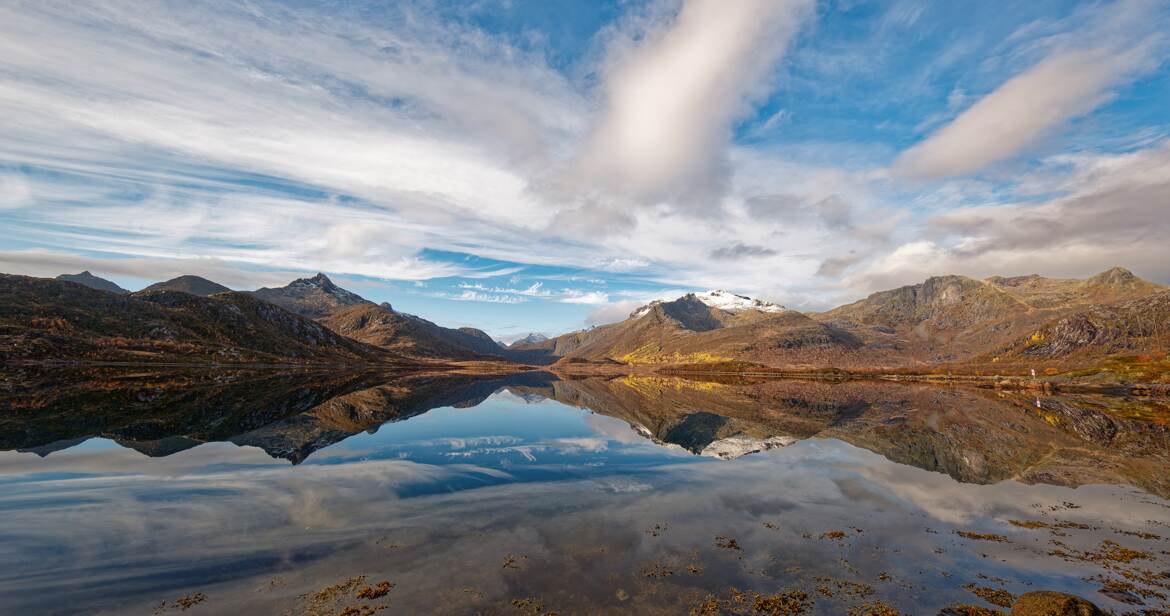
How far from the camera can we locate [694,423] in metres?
64.1

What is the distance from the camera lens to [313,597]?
1520 centimetres

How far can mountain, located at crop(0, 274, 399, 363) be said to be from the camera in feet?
353

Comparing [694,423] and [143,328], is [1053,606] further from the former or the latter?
[143,328]

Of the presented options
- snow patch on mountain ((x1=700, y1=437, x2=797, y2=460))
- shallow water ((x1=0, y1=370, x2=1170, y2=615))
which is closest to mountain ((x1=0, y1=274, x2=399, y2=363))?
shallow water ((x1=0, y1=370, x2=1170, y2=615))

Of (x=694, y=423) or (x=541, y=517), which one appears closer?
(x=541, y=517)

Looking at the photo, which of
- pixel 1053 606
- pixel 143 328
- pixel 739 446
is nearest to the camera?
pixel 1053 606

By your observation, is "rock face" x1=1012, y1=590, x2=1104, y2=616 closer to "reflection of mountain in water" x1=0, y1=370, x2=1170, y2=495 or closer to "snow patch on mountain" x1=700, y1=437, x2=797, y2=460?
"reflection of mountain in water" x1=0, y1=370, x2=1170, y2=495

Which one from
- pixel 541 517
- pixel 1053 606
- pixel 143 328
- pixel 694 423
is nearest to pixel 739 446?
pixel 694 423

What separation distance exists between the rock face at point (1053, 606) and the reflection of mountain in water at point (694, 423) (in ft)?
76.5

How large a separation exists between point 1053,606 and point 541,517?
20.6 m

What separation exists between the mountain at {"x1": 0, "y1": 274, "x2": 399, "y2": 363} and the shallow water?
83.0m

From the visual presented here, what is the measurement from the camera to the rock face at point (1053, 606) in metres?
14.5

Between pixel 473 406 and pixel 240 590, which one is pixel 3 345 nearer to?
pixel 473 406

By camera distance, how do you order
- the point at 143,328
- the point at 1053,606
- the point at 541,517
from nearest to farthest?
the point at 1053,606 → the point at 541,517 → the point at 143,328
